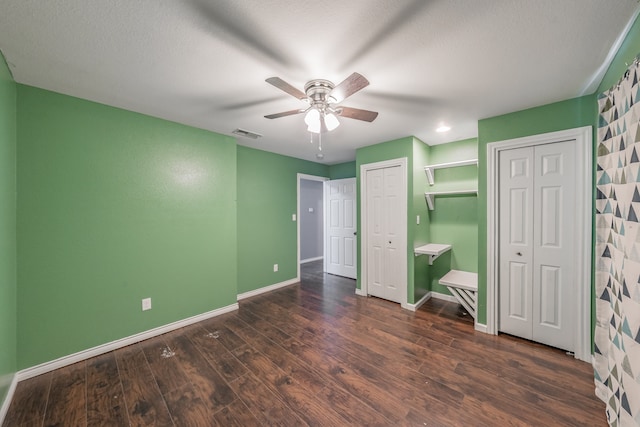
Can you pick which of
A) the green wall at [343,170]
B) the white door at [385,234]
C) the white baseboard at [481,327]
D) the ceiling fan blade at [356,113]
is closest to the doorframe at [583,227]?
the white baseboard at [481,327]

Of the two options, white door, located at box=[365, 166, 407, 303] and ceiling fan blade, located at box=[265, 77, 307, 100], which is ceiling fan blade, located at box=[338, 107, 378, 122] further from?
white door, located at box=[365, 166, 407, 303]

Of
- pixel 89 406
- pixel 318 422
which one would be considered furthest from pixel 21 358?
pixel 318 422

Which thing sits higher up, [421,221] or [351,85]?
[351,85]

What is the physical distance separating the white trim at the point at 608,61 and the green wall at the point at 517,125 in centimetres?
15

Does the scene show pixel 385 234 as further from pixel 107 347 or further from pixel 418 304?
pixel 107 347

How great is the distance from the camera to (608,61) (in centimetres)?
163

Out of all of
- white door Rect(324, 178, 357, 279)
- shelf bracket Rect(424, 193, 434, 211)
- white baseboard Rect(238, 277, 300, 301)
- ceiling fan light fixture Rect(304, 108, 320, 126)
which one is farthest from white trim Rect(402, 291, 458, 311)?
ceiling fan light fixture Rect(304, 108, 320, 126)

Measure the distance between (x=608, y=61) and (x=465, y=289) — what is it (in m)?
2.33

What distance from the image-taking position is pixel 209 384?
1.86 m

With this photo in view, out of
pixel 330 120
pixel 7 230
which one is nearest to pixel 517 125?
pixel 330 120

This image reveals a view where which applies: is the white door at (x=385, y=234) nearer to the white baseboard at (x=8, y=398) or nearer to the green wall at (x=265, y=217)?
the green wall at (x=265, y=217)

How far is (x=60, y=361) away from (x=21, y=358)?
0.81 feet

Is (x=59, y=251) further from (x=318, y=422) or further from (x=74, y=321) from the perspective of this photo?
(x=318, y=422)

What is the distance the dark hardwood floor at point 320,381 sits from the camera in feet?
5.09
